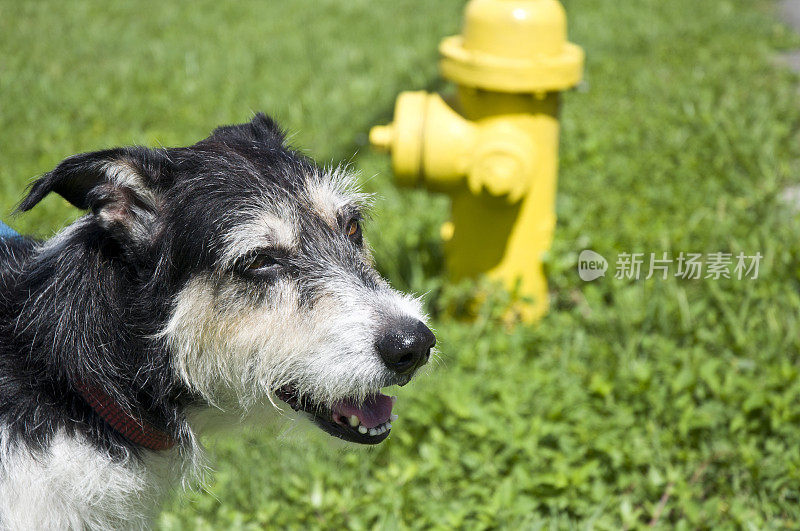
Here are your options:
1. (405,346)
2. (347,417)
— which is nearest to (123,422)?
(347,417)

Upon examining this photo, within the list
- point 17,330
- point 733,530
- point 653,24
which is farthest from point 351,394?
point 653,24

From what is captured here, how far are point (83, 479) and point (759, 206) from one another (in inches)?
174

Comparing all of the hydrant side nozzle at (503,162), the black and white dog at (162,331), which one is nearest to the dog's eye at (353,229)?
the black and white dog at (162,331)

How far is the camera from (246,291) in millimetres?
2201

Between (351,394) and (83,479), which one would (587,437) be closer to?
(351,394)

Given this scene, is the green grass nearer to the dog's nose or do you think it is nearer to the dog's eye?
the dog's nose

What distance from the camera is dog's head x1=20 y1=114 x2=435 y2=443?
2.13m

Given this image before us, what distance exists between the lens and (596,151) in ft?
20.4

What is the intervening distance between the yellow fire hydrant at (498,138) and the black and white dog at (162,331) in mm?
1723

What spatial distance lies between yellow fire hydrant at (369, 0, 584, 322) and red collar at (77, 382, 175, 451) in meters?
2.17

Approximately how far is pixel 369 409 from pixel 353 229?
620mm

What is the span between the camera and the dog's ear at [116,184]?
2.03 metres

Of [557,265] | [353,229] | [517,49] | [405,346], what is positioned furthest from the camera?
[557,265]

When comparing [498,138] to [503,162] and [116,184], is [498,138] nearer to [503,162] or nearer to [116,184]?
[503,162]
